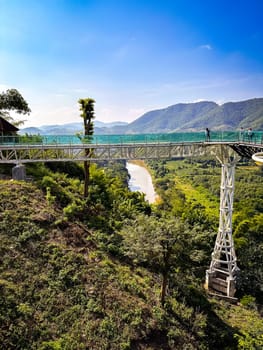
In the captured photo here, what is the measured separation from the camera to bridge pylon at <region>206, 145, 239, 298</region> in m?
15.3

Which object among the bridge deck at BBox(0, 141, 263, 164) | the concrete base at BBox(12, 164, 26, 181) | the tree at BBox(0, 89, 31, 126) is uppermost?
the tree at BBox(0, 89, 31, 126)

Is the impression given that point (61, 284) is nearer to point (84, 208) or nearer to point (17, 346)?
point (17, 346)

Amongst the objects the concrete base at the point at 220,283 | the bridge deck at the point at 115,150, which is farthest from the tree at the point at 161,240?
the bridge deck at the point at 115,150

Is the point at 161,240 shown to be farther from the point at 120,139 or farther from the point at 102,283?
the point at 120,139

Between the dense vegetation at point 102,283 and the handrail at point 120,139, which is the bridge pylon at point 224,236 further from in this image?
the handrail at point 120,139

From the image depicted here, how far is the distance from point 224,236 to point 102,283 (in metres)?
9.35

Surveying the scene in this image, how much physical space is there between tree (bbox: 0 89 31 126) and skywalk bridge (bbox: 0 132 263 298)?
1013cm

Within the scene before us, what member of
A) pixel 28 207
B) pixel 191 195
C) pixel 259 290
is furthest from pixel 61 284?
pixel 191 195

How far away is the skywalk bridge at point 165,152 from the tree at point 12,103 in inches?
399

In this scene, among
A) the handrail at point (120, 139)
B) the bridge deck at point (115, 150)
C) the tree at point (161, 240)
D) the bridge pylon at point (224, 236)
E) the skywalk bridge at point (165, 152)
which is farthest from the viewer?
the handrail at point (120, 139)

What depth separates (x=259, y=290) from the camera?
16156 millimetres

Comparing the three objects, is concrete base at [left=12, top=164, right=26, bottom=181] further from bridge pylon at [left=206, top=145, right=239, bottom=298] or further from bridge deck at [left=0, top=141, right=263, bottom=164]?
bridge pylon at [left=206, top=145, right=239, bottom=298]

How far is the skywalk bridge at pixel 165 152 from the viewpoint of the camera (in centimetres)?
1566

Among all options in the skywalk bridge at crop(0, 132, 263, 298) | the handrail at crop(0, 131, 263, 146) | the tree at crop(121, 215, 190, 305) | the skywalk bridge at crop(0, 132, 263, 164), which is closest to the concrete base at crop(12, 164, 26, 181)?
the skywalk bridge at crop(0, 132, 263, 298)
